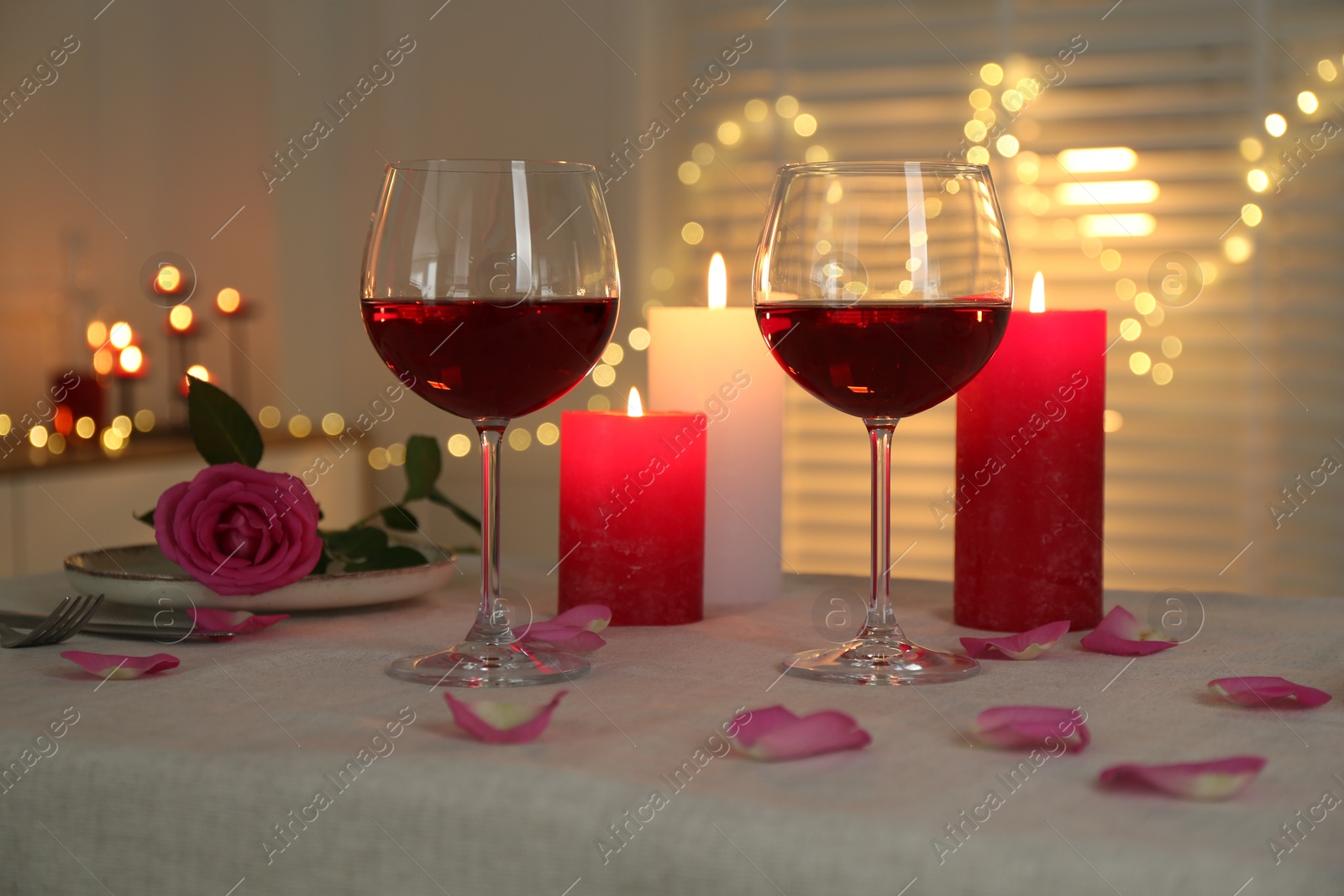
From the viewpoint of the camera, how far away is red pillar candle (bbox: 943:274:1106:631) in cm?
83

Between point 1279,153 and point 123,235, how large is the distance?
7.51 ft

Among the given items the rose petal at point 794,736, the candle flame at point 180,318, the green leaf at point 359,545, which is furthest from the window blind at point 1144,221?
the rose petal at point 794,736

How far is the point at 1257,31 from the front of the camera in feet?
7.15

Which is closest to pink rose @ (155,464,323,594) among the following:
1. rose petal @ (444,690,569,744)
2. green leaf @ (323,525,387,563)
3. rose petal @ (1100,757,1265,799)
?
green leaf @ (323,525,387,563)

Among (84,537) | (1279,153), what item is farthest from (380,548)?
(1279,153)

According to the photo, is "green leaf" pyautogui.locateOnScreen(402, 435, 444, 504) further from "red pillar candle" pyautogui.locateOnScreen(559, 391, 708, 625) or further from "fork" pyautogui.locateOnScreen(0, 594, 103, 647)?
"fork" pyautogui.locateOnScreen(0, 594, 103, 647)

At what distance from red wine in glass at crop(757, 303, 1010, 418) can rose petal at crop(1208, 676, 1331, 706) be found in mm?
217

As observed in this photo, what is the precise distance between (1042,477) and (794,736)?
38 cm

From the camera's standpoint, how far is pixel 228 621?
2.57 ft

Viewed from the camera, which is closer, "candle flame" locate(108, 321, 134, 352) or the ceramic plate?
the ceramic plate

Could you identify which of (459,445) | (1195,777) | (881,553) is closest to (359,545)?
(881,553)

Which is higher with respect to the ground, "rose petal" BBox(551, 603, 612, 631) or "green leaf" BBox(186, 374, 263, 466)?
"green leaf" BBox(186, 374, 263, 466)

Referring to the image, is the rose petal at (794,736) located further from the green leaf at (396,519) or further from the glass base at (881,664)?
the green leaf at (396,519)

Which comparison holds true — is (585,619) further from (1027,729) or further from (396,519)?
(1027,729)
